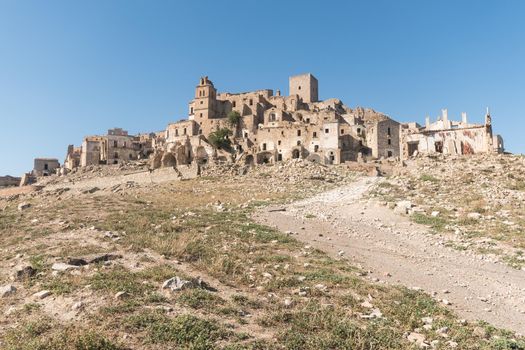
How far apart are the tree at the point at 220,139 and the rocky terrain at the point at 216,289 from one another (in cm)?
4828

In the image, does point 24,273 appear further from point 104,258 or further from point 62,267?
point 104,258

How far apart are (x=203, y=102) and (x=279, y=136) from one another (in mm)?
22655

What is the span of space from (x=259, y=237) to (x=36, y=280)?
8.66 meters

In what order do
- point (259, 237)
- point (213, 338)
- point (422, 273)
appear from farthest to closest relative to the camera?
point (259, 237) → point (422, 273) → point (213, 338)

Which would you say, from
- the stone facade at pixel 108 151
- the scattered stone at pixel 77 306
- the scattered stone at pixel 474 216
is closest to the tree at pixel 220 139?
the stone facade at pixel 108 151

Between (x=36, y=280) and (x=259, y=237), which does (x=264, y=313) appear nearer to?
(x=36, y=280)

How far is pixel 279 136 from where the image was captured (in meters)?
65.9

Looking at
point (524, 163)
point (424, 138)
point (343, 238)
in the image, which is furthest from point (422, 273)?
point (424, 138)

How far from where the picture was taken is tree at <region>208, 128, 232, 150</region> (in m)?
69.6

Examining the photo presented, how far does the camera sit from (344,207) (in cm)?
2591

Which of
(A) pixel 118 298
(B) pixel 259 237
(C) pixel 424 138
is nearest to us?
(A) pixel 118 298

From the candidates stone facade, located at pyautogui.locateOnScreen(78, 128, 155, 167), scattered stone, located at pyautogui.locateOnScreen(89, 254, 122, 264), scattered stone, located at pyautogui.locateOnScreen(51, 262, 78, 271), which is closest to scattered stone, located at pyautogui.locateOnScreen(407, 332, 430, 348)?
scattered stone, located at pyautogui.locateOnScreen(51, 262, 78, 271)

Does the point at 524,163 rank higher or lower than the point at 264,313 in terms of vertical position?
higher

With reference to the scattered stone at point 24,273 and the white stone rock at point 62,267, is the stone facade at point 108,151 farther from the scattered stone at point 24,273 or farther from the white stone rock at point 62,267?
the scattered stone at point 24,273
